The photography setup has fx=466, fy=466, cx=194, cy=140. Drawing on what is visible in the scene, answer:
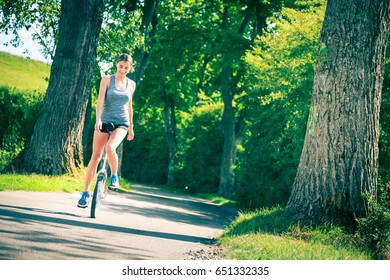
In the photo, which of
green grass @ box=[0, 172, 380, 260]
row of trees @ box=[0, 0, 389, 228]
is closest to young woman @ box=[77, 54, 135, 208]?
green grass @ box=[0, 172, 380, 260]

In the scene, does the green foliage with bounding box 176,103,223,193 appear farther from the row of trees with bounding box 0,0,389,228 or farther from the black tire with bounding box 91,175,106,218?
the black tire with bounding box 91,175,106,218

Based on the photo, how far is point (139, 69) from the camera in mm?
22656

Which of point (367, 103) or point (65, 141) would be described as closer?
point (367, 103)

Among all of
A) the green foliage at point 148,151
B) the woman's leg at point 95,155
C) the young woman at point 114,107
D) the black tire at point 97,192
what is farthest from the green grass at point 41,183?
the green foliage at point 148,151

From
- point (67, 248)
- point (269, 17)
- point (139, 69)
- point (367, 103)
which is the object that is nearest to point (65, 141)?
point (67, 248)

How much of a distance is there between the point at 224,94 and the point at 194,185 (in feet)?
30.4

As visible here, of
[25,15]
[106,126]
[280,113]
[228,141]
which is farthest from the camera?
[228,141]

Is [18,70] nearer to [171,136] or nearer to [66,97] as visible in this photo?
[66,97]

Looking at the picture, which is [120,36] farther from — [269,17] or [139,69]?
[269,17]

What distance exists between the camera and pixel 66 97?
12070mm

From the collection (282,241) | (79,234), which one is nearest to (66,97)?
(79,234)

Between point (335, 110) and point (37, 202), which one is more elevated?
point (335, 110)

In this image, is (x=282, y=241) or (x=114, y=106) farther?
(x=114, y=106)

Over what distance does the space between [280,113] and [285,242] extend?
1265 centimetres
